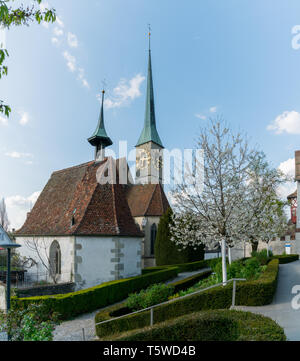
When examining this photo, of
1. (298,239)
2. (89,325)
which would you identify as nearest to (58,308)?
(89,325)

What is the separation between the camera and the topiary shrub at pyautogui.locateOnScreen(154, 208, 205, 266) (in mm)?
25438

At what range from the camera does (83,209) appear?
59.1 ft

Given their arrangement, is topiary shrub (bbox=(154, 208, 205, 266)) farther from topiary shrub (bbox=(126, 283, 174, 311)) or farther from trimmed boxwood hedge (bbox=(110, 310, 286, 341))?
trimmed boxwood hedge (bbox=(110, 310, 286, 341))

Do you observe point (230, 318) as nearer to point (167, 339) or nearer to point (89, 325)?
point (167, 339)

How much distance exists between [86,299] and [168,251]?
1282 centimetres

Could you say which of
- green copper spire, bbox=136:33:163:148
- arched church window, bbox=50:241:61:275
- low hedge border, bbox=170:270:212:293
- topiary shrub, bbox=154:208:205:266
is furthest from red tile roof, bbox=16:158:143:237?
green copper spire, bbox=136:33:163:148

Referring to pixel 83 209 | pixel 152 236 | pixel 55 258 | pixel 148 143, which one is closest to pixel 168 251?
pixel 152 236

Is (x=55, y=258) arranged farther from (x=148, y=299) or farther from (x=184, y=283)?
(x=148, y=299)

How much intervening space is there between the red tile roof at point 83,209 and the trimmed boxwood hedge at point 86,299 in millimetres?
3147

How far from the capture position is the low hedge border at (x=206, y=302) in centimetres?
855

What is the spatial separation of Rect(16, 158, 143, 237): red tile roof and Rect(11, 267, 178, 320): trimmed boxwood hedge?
3147 millimetres

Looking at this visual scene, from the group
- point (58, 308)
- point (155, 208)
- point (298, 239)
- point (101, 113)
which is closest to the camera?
point (58, 308)
